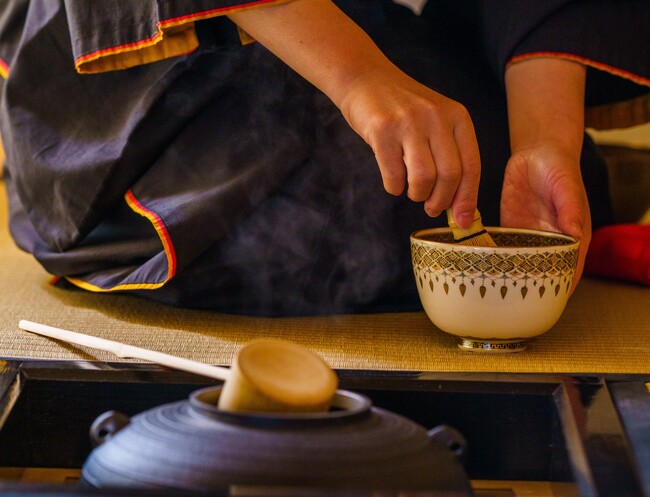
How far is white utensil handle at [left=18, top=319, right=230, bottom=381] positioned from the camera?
75cm

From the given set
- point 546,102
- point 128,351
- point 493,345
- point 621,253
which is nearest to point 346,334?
point 493,345

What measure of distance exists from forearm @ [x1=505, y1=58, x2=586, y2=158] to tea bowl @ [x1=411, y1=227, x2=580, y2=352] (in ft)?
0.77

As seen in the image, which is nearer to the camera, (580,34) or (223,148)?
(223,148)

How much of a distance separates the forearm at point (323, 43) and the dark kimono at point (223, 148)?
13cm

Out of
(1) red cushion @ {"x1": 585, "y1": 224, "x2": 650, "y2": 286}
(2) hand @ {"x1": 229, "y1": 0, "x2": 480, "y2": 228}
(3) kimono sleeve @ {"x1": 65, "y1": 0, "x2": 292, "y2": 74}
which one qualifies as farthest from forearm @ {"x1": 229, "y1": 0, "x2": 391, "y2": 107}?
(1) red cushion @ {"x1": 585, "y1": 224, "x2": 650, "y2": 286}

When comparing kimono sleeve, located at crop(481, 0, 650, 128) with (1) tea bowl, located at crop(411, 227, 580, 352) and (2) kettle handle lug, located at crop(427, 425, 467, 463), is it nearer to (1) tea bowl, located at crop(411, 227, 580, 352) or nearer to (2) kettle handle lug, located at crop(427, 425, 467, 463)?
(1) tea bowl, located at crop(411, 227, 580, 352)

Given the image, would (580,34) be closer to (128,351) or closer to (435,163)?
(435,163)

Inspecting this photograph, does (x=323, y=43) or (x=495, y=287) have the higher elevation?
(x=323, y=43)

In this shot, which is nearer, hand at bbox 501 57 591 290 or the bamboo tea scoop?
the bamboo tea scoop

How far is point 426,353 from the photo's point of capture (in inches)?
39.0

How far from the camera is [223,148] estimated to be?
1111 mm

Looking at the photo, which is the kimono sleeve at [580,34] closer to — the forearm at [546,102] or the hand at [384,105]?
the forearm at [546,102]

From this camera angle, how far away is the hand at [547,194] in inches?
41.6

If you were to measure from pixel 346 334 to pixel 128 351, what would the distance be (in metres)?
0.30
